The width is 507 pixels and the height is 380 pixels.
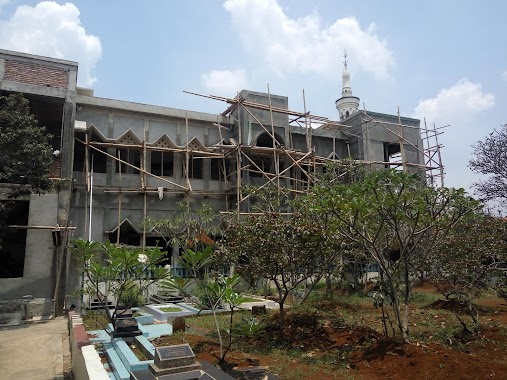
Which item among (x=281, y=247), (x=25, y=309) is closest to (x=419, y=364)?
(x=281, y=247)

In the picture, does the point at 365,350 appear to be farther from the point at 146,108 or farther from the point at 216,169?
the point at 146,108

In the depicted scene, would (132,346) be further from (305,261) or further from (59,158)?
(59,158)

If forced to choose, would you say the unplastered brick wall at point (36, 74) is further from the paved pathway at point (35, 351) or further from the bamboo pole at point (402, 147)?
the bamboo pole at point (402, 147)

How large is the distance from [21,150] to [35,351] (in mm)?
4981

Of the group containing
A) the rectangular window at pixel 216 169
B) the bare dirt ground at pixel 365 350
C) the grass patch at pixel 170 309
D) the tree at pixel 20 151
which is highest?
the rectangular window at pixel 216 169

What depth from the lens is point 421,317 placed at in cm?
973

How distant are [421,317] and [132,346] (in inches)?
264

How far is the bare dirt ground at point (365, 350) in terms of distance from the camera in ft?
17.5

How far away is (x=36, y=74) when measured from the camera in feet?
44.0

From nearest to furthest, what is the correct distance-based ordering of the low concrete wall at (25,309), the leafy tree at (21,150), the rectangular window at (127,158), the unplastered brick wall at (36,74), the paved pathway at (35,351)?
the paved pathway at (35,351) < the leafy tree at (21,150) < the low concrete wall at (25,309) < the unplastered brick wall at (36,74) < the rectangular window at (127,158)

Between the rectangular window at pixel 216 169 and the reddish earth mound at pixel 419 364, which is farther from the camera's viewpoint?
the rectangular window at pixel 216 169

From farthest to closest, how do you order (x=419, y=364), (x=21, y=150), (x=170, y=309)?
(x=170, y=309) → (x=21, y=150) → (x=419, y=364)

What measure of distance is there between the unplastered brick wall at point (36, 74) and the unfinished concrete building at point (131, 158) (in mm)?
29

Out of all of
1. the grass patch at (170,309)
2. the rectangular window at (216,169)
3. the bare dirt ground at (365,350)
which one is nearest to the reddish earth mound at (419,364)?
the bare dirt ground at (365,350)
